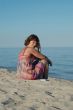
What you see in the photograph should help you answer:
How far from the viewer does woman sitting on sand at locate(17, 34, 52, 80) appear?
1017 cm

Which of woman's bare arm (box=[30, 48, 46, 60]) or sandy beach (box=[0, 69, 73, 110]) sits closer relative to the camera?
sandy beach (box=[0, 69, 73, 110])

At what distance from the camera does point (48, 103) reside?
24.8 ft

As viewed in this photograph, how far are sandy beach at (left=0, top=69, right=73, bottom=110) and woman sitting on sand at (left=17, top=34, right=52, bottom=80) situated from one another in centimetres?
27

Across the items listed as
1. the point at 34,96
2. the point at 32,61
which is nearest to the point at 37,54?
the point at 32,61

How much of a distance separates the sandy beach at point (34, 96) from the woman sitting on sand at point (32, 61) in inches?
10.7

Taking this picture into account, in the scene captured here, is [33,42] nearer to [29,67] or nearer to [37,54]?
[37,54]

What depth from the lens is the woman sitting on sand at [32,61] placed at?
10.2m

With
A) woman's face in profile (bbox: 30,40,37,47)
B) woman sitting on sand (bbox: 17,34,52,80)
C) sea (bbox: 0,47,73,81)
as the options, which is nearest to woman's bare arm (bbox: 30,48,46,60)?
woman sitting on sand (bbox: 17,34,52,80)

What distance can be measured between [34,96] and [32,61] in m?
2.44

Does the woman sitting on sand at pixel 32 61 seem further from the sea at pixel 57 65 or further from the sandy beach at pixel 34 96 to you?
the sea at pixel 57 65

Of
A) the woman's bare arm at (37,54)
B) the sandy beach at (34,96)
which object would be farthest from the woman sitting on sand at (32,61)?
the sandy beach at (34,96)

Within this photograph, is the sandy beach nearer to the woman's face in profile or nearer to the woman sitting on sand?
the woman sitting on sand

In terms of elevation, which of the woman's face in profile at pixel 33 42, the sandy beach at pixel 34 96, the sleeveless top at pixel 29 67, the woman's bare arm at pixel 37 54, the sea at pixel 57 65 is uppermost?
the woman's face in profile at pixel 33 42

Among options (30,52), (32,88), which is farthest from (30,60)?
(32,88)
